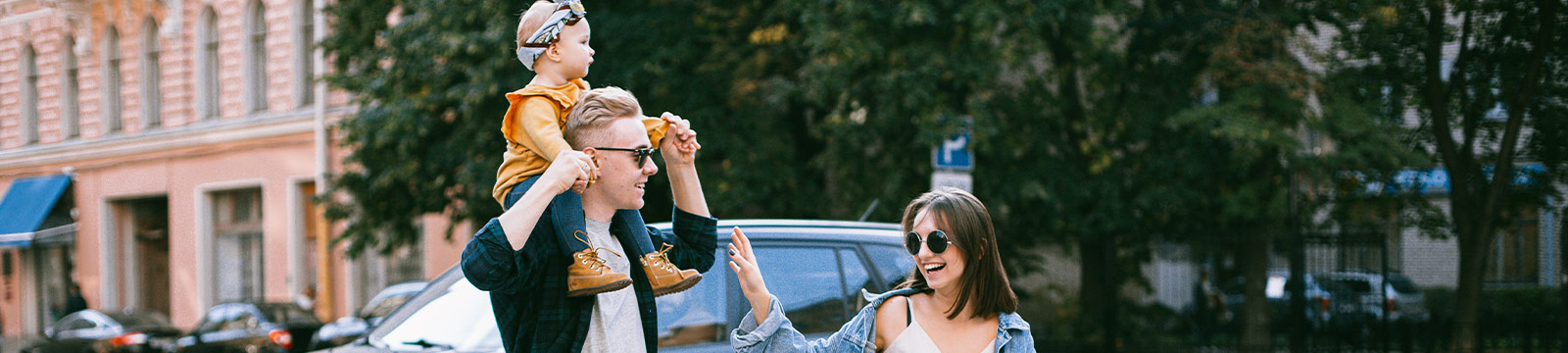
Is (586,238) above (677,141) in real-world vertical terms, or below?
below

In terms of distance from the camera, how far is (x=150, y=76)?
75.9ft

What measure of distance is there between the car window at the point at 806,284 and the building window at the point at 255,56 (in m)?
21.8

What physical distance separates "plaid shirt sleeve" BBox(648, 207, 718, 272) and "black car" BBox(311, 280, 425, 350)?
21.3ft

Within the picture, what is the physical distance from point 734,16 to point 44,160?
350 inches

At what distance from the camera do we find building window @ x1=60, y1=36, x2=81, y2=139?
53.7 ft

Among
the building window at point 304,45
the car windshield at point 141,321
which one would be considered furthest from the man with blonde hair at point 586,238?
the building window at point 304,45

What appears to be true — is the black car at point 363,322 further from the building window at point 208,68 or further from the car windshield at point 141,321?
the building window at point 208,68

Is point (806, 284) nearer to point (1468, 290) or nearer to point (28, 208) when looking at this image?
point (1468, 290)

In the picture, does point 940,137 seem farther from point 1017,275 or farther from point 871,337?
point 871,337

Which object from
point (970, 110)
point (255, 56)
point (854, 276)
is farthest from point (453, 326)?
point (255, 56)

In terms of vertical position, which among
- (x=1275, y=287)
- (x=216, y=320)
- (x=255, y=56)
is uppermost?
(x=255, y=56)

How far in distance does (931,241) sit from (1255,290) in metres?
12.9

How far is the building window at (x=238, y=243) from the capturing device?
25469 millimetres

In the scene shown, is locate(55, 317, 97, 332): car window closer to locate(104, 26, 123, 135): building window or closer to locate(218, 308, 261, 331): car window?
locate(218, 308, 261, 331): car window
